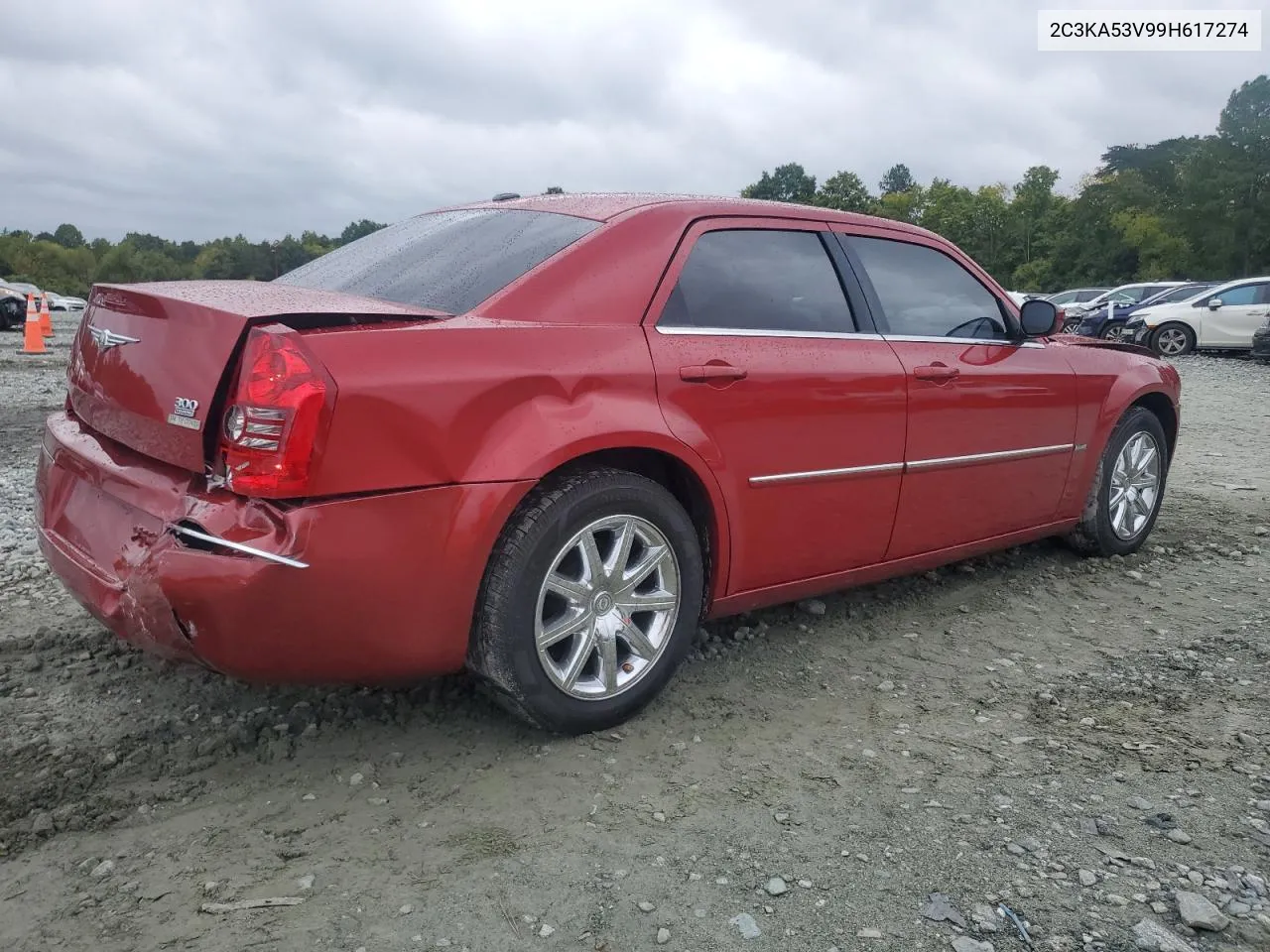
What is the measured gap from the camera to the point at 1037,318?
13.6 ft

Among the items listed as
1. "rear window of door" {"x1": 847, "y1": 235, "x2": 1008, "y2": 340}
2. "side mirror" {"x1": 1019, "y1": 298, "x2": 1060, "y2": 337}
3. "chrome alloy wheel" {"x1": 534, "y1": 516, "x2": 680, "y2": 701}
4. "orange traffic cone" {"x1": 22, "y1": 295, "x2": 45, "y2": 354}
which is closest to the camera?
"chrome alloy wheel" {"x1": 534, "y1": 516, "x2": 680, "y2": 701}

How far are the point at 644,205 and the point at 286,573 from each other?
1584 mm

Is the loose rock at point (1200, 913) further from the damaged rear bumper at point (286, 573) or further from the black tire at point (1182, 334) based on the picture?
the black tire at point (1182, 334)

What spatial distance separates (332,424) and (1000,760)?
1957 mm

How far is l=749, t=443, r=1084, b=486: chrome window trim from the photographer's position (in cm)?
317

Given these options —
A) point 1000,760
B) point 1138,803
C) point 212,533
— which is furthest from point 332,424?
point 1138,803

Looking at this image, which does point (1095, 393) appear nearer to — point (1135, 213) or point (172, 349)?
point (172, 349)

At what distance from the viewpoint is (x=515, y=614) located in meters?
2.58

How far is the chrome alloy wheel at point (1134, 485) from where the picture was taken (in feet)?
15.6

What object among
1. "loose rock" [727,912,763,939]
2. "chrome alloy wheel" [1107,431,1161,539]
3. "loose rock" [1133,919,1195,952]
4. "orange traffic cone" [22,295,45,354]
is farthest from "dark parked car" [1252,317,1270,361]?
"orange traffic cone" [22,295,45,354]

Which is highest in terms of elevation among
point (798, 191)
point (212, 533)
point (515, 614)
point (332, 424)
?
point (798, 191)

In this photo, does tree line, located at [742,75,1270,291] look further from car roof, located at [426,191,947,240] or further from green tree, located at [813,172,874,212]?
car roof, located at [426,191,947,240]

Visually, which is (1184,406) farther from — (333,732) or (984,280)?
(333,732)

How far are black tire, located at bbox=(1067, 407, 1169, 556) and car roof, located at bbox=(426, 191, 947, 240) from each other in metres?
1.84
